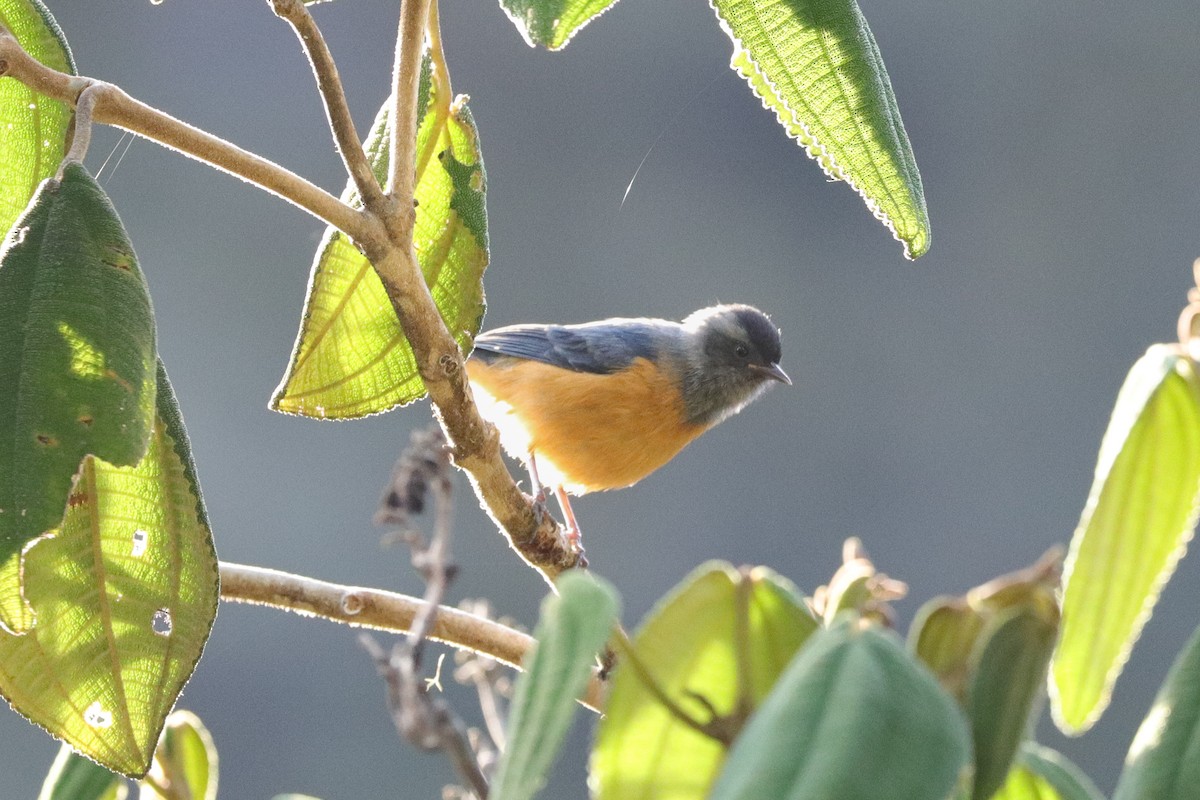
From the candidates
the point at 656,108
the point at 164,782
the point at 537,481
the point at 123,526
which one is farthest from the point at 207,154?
the point at 656,108

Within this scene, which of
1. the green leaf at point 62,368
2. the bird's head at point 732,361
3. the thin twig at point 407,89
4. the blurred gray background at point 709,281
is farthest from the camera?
the blurred gray background at point 709,281

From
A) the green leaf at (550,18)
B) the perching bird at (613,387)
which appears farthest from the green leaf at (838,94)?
the perching bird at (613,387)

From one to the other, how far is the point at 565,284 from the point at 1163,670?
3.60 m

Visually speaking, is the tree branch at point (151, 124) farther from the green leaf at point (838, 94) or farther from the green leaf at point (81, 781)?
the green leaf at point (81, 781)

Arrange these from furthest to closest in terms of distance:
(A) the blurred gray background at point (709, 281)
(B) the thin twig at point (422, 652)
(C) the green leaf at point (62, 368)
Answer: (A) the blurred gray background at point (709, 281), (B) the thin twig at point (422, 652), (C) the green leaf at point (62, 368)

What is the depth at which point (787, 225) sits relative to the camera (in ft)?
25.2

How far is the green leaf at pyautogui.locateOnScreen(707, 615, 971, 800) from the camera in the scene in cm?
54

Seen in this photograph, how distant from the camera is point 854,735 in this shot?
21.7 inches

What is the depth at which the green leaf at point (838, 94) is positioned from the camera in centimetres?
92

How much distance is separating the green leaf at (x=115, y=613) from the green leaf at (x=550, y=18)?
36 cm

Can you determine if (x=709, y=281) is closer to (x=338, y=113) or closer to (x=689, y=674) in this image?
(x=338, y=113)

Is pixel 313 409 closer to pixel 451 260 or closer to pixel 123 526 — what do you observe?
pixel 451 260

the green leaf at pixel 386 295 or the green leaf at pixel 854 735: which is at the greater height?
the green leaf at pixel 386 295

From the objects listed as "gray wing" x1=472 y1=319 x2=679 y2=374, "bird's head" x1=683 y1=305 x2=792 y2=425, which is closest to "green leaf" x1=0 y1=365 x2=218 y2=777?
"gray wing" x1=472 y1=319 x2=679 y2=374
